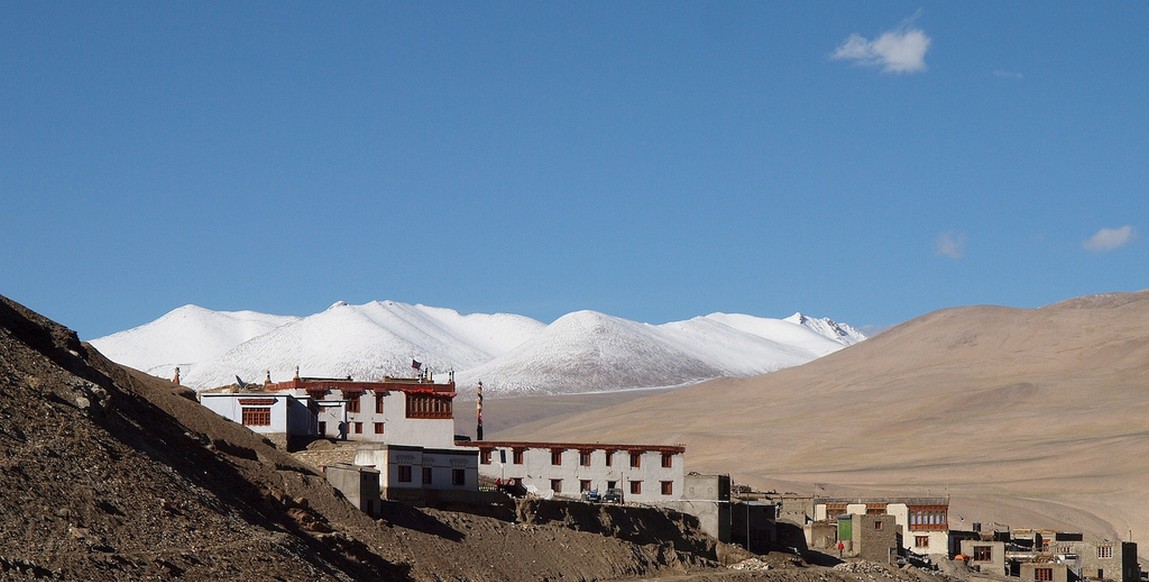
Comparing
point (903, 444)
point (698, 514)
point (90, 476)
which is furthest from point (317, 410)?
point (903, 444)

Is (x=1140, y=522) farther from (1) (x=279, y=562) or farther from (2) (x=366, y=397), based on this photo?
(1) (x=279, y=562)

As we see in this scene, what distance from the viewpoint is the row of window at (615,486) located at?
2250 inches

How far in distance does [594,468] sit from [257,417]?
11.1m

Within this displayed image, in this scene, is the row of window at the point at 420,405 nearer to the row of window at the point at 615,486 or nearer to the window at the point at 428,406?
the window at the point at 428,406

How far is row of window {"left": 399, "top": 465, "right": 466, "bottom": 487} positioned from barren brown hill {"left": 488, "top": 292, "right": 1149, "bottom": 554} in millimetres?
45027

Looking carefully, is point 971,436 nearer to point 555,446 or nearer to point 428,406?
point 555,446

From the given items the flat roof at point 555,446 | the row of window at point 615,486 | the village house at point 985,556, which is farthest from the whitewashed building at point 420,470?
the village house at point 985,556

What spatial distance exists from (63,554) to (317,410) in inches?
996

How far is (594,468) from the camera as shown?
57719 millimetres

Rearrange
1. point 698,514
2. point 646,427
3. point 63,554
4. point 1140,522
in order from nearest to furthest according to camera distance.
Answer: point 63,554 → point 698,514 → point 1140,522 → point 646,427

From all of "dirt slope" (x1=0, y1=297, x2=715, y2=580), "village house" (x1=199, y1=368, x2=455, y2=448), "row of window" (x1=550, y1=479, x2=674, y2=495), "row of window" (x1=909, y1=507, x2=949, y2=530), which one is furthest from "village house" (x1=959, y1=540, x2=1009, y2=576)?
"village house" (x1=199, y1=368, x2=455, y2=448)

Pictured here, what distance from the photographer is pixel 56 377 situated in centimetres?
3884

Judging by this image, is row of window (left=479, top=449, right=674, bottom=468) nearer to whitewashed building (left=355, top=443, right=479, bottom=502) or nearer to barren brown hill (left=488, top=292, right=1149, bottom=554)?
whitewashed building (left=355, top=443, right=479, bottom=502)

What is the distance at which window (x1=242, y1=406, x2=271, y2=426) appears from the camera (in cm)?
5206
